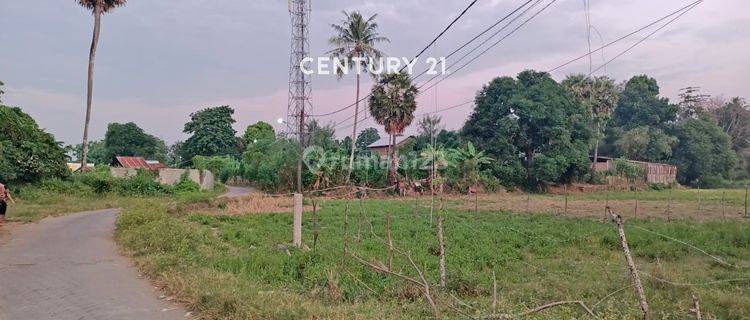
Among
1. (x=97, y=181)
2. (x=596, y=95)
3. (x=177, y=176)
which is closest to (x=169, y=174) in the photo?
(x=177, y=176)

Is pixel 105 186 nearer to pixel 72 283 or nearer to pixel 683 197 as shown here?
pixel 72 283

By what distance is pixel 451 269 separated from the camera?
9.32 metres

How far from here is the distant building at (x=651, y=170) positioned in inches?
2058

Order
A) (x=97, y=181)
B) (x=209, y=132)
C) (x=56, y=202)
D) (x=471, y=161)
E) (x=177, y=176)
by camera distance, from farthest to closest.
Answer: (x=209, y=132) < (x=471, y=161) < (x=177, y=176) < (x=97, y=181) < (x=56, y=202)

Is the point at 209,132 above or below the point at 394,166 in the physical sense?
above

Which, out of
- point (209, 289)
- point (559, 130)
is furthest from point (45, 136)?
point (559, 130)

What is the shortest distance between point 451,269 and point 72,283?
6.59 m

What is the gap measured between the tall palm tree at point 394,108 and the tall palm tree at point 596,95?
20433 mm

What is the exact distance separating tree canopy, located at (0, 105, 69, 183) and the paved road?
1221 centimetres

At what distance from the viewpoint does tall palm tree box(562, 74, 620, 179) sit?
5078 cm

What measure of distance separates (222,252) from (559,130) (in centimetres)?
3686

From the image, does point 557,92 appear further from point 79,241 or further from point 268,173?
point 79,241

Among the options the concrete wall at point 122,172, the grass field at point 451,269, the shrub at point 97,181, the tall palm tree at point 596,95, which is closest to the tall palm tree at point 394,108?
the concrete wall at point 122,172

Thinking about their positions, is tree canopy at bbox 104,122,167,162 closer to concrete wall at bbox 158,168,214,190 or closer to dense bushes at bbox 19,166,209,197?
concrete wall at bbox 158,168,214,190
